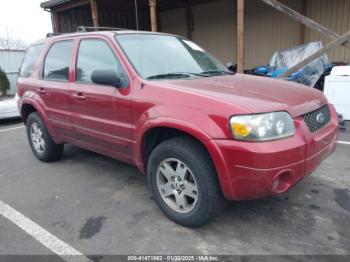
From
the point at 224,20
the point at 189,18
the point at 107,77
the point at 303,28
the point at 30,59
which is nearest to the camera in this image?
the point at 107,77

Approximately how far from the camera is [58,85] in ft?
13.4

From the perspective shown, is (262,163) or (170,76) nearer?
(262,163)

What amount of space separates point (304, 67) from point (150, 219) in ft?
21.9

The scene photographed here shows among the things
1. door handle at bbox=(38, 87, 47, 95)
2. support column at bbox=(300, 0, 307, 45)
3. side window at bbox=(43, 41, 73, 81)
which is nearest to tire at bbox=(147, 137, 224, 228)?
side window at bbox=(43, 41, 73, 81)

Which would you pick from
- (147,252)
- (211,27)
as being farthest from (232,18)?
(147,252)

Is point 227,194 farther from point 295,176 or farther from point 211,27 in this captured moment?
point 211,27

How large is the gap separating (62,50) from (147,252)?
2.90m

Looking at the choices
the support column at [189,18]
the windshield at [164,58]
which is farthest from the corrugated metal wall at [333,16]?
the windshield at [164,58]

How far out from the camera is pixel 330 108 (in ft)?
10.9

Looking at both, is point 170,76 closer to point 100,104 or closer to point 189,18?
point 100,104

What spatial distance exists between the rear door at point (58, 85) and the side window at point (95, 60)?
24cm

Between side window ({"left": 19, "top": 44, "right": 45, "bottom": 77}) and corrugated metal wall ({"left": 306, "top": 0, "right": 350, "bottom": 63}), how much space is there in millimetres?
9006

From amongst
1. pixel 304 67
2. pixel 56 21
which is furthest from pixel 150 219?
pixel 56 21

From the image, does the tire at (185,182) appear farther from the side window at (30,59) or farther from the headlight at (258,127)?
the side window at (30,59)
